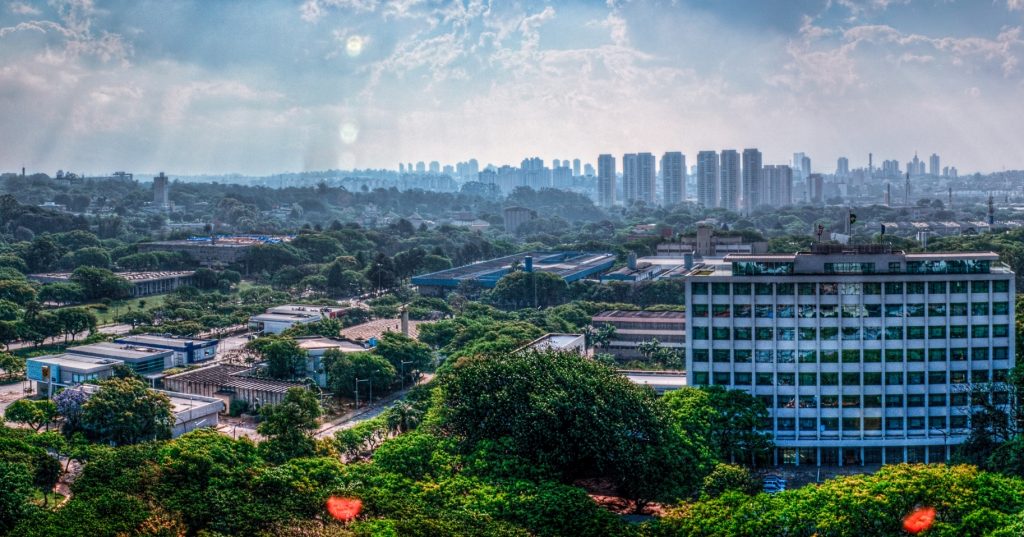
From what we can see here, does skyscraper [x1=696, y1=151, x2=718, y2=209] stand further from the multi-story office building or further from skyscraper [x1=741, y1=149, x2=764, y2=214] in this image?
the multi-story office building

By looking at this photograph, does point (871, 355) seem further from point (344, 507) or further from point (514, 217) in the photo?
point (514, 217)

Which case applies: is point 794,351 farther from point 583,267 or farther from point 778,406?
point 583,267

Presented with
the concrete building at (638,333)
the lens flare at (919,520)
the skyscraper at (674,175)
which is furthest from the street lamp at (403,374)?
the skyscraper at (674,175)

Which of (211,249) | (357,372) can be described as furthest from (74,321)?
(211,249)

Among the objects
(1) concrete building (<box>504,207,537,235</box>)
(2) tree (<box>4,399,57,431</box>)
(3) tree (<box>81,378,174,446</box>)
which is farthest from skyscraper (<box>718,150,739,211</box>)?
(2) tree (<box>4,399,57,431</box>)

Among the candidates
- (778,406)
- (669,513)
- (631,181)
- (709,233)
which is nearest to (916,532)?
(669,513)
